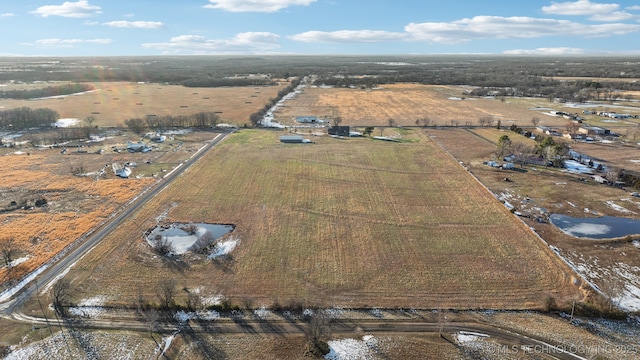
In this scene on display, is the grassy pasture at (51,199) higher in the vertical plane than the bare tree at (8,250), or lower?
higher

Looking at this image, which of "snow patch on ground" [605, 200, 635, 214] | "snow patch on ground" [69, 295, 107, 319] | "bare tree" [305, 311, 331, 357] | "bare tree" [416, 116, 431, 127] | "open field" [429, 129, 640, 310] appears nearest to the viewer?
"bare tree" [305, 311, 331, 357]

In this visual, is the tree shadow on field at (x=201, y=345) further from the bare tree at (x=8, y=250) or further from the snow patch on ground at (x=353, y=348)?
the bare tree at (x=8, y=250)

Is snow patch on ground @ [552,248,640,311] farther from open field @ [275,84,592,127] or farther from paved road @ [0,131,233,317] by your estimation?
open field @ [275,84,592,127]

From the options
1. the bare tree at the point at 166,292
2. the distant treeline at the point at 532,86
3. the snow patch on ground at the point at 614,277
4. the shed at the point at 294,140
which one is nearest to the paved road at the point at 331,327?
the bare tree at the point at 166,292

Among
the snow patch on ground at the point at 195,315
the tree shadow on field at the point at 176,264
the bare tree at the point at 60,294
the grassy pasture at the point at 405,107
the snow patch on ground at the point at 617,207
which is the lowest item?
the snow patch on ground at the point at 195,315

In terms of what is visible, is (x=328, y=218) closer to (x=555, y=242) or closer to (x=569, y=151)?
(x=555, y=242)

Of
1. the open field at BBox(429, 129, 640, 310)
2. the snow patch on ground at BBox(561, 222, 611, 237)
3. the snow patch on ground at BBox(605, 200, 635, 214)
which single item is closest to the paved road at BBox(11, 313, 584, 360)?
the open field at BBox(429, 129, 640, 310)

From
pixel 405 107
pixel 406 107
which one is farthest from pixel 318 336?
pixel 406 107
